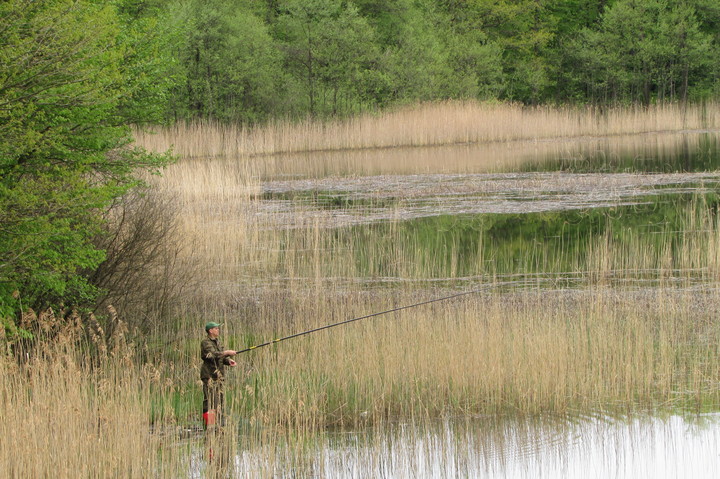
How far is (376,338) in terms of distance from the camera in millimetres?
8547

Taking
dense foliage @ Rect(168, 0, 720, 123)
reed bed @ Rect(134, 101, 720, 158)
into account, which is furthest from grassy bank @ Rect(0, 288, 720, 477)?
dense foliage @ Rect(168, 0, 720, 123)

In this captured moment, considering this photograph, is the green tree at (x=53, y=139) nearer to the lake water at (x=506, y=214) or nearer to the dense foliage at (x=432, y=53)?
the lake water at (x=506, y=214)

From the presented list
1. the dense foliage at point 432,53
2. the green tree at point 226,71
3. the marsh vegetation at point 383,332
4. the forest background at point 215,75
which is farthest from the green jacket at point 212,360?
the green tree at point 226,71

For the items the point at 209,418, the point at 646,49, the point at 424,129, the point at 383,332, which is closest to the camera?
the point at 209,418

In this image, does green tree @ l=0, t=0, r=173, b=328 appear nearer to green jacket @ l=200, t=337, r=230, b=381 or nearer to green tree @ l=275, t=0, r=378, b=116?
green jacket @ l=200, t=337, r=230, b=381

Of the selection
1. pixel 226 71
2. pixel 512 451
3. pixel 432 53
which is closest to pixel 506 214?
pixel 512 451

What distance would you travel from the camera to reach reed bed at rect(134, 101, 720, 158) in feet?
98.6

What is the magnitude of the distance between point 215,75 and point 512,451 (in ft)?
112

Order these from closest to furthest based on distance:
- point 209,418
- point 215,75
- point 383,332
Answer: point 209,418 → point 383,332 → point 215,75

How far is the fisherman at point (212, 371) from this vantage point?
21.2 feet

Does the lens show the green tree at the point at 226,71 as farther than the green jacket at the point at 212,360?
Yes

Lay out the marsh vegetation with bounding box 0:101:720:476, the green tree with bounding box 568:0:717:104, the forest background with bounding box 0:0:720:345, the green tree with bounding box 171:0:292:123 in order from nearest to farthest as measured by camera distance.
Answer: the marsh vegetation with bounding box 0:101:720:476 < the forest background with bounding box 0:0:720:345 < the green tree with bounding box 171:0:292:123 < the green tree with bounding box 568:0:717:104

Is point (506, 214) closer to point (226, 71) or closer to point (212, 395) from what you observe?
point (212, 395)

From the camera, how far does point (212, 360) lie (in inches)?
256
